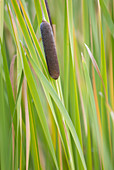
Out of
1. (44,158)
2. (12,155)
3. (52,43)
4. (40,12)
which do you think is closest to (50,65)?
(52,43)

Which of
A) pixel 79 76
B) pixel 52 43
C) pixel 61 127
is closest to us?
pixel 52 43

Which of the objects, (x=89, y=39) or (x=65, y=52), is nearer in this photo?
(x=65, y=52)

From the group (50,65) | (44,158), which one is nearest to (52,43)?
(50,65)

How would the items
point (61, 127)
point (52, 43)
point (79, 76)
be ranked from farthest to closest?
point (79, 76), point (61, 127), point (52, 43)

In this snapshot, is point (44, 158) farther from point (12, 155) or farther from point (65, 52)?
point (65, 52)

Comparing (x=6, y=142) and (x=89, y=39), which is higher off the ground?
(x=89, y=39)

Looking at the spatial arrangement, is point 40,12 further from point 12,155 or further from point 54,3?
point 12,155

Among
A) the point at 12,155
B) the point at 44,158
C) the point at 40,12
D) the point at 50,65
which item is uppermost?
the point at 40,12

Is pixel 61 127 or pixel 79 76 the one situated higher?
pixel 79 76

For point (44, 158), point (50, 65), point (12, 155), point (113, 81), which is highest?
point (50, 65)
